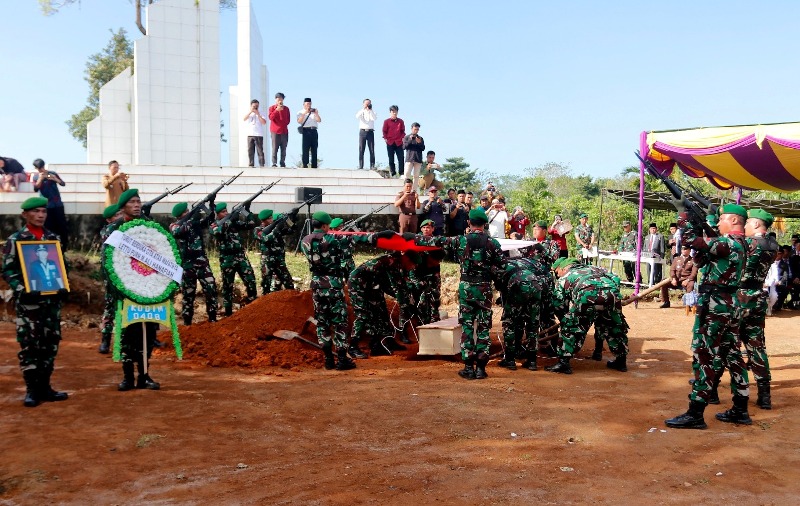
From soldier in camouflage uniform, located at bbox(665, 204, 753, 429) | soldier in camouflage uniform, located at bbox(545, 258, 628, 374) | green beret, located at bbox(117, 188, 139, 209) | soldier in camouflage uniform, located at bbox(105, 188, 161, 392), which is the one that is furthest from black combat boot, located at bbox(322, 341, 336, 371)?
soldier in camouflage uniform, located at bbox(665, 204, 753, 429)

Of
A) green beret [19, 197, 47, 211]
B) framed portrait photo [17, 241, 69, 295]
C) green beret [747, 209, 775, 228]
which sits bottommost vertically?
framed portrait photo [17, 241, 69, 295]

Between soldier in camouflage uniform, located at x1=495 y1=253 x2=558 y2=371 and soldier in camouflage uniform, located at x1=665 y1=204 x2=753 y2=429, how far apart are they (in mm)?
2533

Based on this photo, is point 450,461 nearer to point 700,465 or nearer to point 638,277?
point 700,465

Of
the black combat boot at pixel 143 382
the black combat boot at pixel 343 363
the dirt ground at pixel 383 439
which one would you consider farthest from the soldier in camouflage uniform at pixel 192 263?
the black combat boot at pixel 143 382

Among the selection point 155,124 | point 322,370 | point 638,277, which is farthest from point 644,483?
point 155,124

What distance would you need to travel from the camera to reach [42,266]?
6.59 meters

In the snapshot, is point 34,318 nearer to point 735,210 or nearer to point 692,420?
point 692,420

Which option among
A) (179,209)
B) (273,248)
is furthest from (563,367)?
(179,209)

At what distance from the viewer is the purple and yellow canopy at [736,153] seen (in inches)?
480

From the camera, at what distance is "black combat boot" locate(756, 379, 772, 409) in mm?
6863

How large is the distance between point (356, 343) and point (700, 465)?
215 inches

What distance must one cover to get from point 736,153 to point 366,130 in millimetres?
9880

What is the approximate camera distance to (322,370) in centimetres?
882

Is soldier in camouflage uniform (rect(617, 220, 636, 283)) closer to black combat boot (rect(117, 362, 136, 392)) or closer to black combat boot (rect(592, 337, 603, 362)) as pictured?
black combat boot (rect(592, 337, 603, 362))
